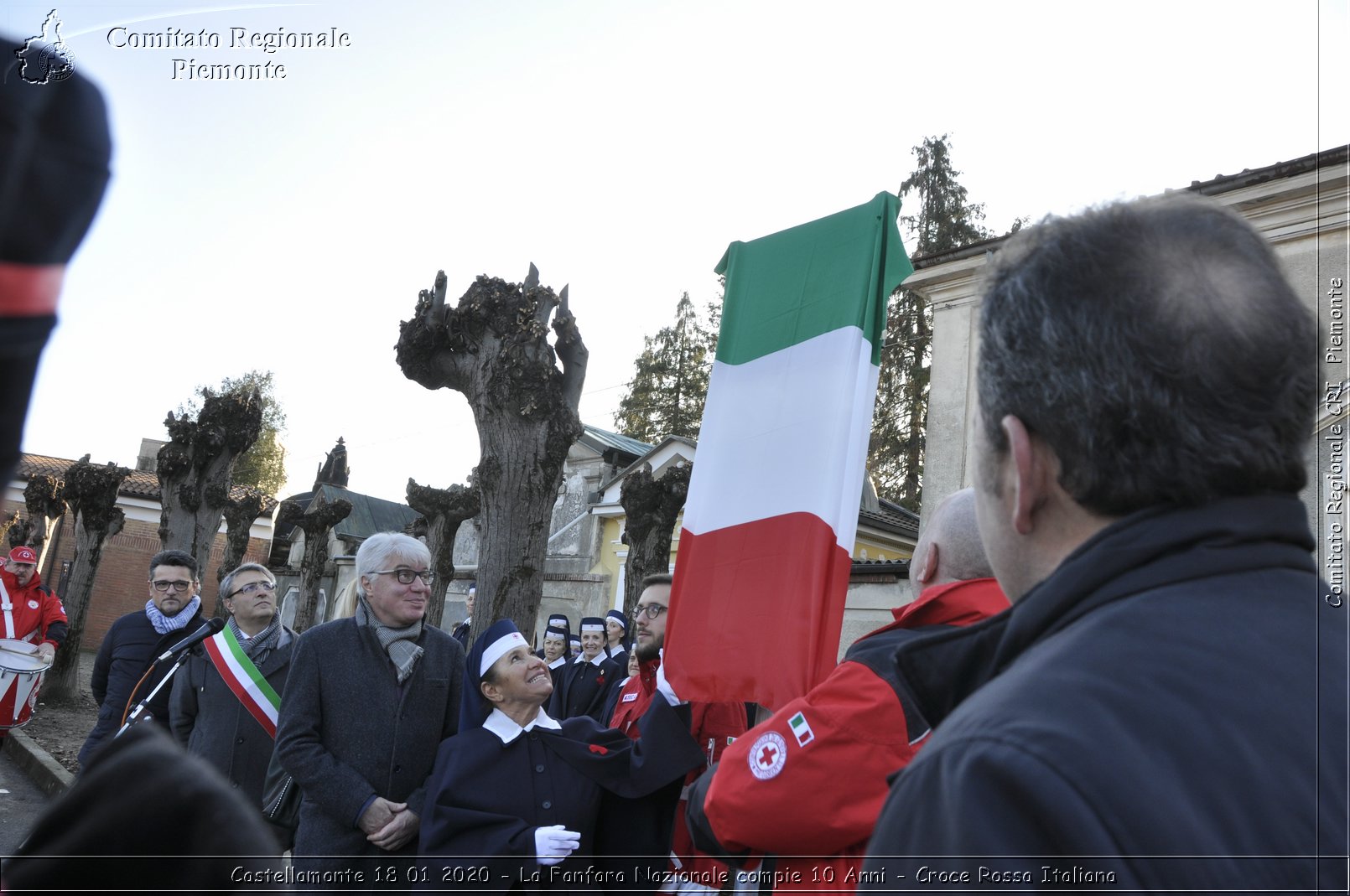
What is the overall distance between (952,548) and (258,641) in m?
4.03

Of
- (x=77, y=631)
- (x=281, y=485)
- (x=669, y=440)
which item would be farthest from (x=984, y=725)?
(x=281, y=485)

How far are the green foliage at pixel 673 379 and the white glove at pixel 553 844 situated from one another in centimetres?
2795

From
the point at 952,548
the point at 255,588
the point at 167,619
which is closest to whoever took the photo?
the point at 952,548

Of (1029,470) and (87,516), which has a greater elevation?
(87,516)

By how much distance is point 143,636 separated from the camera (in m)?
6.02

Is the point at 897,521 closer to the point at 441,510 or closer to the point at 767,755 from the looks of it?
the point at 441,510

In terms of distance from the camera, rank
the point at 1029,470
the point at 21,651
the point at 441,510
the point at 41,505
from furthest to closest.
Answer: the point at 41,505 < the point at 441,510 < the point at 21,651 < the point at 1029,470

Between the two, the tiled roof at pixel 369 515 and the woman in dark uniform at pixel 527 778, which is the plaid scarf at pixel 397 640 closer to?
the woman in dark uniform at pixel 527 778

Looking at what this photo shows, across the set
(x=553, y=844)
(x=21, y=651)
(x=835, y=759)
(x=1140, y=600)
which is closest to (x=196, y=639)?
(x=553, y=844)

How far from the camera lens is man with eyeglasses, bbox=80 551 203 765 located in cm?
564

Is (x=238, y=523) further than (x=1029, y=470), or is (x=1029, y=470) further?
(x=238, y=523)

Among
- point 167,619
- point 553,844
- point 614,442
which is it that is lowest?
point 553,844

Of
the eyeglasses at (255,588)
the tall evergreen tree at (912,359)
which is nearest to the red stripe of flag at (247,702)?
the eyeglasses at (255,588)

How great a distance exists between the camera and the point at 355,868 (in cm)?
391
